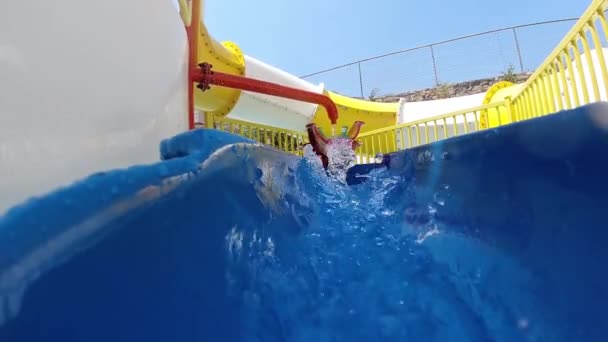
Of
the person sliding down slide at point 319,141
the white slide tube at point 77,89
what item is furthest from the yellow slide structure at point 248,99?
the white slide tube at point 77,89

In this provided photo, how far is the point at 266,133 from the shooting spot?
2533 millimetres

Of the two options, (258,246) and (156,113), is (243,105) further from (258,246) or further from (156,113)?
(258,246)

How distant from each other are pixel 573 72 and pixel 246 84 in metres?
1.42

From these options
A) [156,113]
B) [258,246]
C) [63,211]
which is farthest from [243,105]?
[63,211]

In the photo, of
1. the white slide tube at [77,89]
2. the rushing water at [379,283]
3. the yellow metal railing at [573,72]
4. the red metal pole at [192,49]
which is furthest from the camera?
the yellow metal railing at [573,72]

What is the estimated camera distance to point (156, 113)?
0.92 metres

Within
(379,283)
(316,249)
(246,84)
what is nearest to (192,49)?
(246,84)

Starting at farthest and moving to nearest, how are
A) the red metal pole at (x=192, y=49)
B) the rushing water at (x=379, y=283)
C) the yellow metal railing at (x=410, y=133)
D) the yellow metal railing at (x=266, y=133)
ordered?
the yellow metal railing at (x=410, y=133) < the yellow metal railing at (x=266, y=133) < the red metal pole at (x=192, y=49) < the rushing water at (x=379, y=283)

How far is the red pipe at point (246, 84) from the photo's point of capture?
1.26 m

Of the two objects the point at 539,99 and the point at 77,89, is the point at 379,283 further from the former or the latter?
the point at 539,99

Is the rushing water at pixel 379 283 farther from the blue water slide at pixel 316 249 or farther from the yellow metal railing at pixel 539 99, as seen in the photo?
the yellow metal railing at pixel 539 99

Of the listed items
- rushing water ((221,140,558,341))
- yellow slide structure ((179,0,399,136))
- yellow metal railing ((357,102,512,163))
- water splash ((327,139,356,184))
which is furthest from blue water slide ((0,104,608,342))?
yellow metal railing ((357,102,512,163))

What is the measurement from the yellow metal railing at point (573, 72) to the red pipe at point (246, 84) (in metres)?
1.11

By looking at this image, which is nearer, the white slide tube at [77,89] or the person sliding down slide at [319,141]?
the white slide tube at [77,89]
